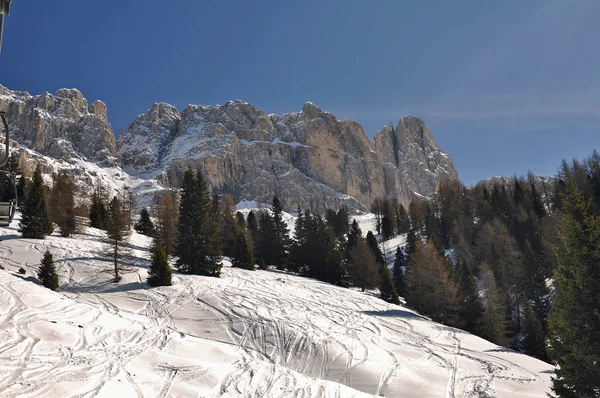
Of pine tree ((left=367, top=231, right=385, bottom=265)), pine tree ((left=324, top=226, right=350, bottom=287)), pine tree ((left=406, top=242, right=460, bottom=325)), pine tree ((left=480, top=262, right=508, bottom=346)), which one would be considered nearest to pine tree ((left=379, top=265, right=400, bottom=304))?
pine tree ((left=406, top=242, right=460, bottom=325))

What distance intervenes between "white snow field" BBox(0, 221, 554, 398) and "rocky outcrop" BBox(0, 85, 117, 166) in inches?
6387

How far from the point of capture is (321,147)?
195 metres

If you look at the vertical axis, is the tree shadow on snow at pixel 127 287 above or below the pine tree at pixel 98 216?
below

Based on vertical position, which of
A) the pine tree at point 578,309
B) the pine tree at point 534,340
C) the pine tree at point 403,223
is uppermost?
the pine tree at point 403,223

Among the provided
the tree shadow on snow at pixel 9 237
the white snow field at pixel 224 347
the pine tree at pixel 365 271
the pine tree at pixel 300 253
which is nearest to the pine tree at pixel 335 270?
the pine tree at pixel 365 271

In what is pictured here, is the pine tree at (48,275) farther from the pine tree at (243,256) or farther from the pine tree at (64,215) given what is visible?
the pine tree at (243,256)

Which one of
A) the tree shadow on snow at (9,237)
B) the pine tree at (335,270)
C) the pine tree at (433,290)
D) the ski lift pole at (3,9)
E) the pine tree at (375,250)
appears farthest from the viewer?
the pine tree at (375,250)

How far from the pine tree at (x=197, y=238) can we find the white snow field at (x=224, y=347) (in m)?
3.88

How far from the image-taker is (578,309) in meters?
11.2

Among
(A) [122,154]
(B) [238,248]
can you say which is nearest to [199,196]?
(B) [238,248]

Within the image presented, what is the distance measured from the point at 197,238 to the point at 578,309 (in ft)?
93.9

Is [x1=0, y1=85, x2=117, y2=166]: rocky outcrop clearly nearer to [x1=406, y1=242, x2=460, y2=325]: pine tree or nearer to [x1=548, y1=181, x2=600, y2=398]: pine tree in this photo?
[x1=406, y1=242, x2=460, y2=325]: pine tree

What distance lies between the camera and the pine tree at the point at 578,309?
1070cm

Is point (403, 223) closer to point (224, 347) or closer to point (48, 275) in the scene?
point (48, 275)
